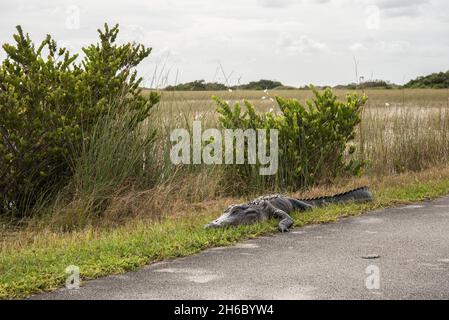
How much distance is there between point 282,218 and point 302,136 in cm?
326

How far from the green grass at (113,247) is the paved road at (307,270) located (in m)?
0.24

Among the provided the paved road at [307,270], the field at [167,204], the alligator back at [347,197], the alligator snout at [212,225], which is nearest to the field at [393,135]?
the field at [167,204]

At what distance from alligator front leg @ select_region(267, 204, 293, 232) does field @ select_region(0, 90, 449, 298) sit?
0.15 meters

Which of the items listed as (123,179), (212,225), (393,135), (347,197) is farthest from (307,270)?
(393,135)

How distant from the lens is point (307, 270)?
6.25 metres

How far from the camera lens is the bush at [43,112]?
9.49 m

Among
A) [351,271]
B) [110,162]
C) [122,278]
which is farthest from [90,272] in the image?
[110,162]

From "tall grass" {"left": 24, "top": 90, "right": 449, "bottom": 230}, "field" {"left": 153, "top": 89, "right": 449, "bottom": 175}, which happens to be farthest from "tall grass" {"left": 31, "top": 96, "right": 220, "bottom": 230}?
"field" {"left": 153, "top": 89, "right": 449, "bottom": 175}

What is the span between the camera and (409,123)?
1381 centimetres

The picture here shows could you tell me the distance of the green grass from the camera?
20.5 feet

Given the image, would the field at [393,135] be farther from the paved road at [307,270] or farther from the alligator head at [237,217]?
the paved road at [307,270]

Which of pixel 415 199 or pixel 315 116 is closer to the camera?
pixel 415 199
